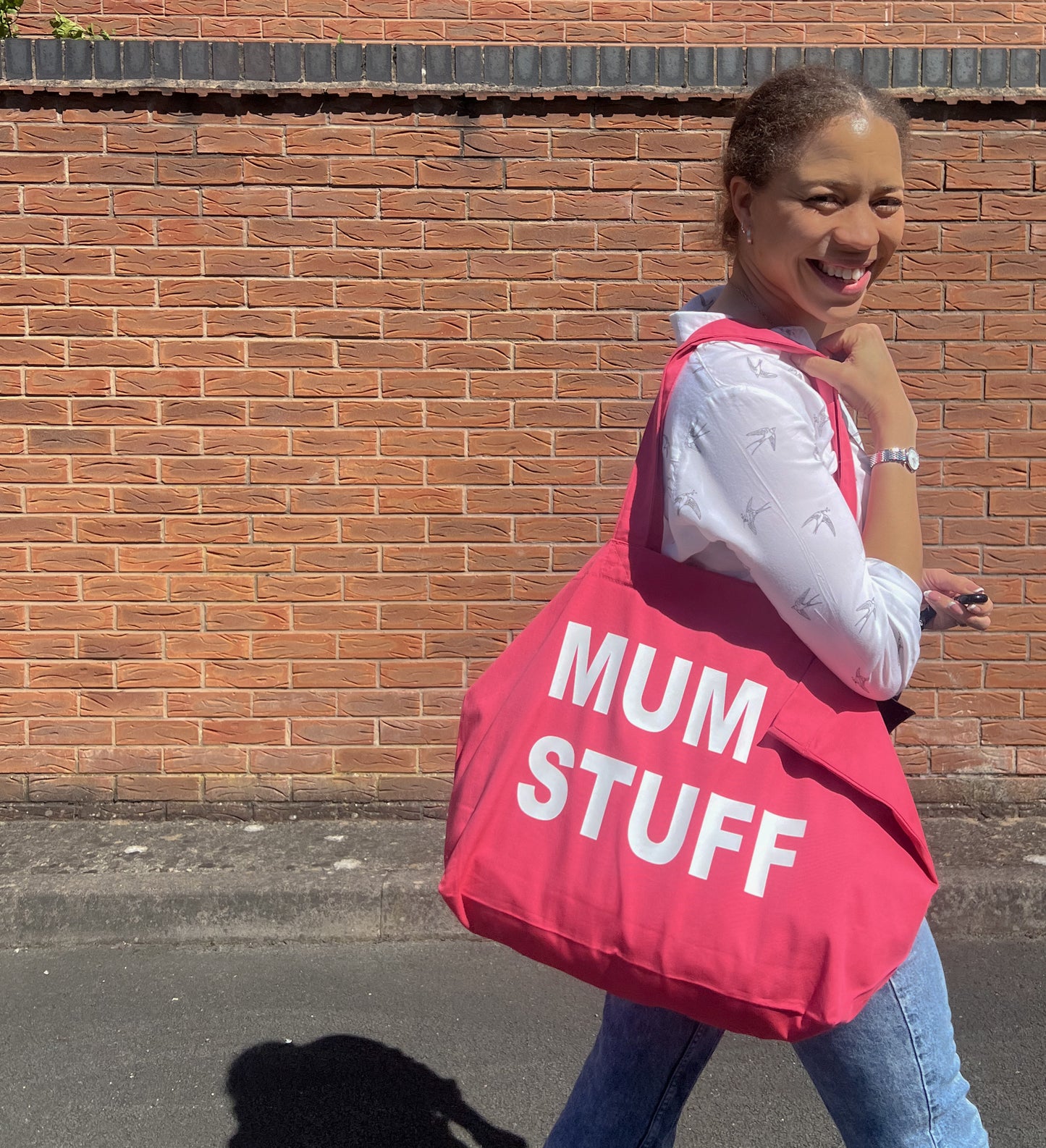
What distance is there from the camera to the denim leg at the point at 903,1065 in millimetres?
1596

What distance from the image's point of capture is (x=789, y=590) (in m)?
1.47

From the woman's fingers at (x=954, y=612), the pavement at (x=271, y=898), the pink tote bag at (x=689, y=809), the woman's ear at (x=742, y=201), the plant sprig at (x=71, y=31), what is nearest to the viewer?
the pink tote bag at (x=689, y=809)

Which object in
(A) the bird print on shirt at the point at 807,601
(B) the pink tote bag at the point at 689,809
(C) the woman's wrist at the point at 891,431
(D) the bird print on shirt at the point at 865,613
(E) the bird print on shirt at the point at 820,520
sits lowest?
(B) the pink tote bag at the point at 689,809

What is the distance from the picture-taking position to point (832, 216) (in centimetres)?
161

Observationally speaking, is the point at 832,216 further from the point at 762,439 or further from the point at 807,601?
the point at 807,601

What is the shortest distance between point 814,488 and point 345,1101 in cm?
223

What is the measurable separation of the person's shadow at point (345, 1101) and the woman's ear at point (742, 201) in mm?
2115

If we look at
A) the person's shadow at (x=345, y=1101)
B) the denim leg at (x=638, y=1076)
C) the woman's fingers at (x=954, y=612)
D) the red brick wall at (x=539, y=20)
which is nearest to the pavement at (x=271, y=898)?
the person's shadow at (x=345, y=1101)

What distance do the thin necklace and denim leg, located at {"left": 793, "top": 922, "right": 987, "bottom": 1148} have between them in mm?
820

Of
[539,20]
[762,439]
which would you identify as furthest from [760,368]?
[539,20]

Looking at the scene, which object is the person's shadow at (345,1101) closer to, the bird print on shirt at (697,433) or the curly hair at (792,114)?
the bird print on shirt at (697,433)

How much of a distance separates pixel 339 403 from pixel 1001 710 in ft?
8.76

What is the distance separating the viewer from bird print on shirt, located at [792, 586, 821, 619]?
1.46m

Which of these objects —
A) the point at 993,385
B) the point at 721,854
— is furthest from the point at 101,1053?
the point at 993,385
